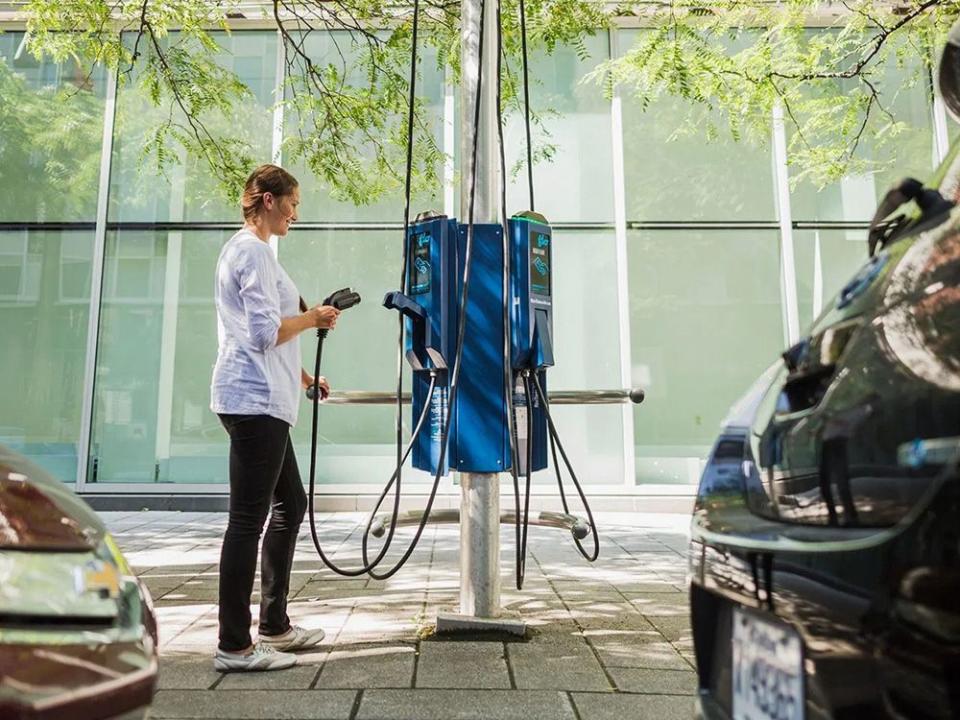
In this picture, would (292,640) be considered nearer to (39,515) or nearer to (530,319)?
(530,319)

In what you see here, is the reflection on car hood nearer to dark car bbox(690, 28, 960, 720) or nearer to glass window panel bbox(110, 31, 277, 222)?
dark car bbox(690, 28, 960, 720)

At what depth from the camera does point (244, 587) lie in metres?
2.85

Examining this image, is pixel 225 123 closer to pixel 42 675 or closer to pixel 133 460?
pixel 133 460

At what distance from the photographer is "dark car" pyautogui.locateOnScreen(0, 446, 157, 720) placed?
1.17m

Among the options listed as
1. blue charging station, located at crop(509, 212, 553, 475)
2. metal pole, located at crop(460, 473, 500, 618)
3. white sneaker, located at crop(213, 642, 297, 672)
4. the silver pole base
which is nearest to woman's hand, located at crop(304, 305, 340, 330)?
blue charging station, located at crop(509, 212, 553, 475)

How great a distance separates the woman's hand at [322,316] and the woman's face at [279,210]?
386 millimetres

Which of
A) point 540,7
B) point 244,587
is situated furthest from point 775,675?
point 540,7

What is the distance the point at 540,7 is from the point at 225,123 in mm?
5225

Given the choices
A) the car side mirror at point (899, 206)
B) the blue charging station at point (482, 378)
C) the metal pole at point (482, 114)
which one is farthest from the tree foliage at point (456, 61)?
the car side mirror at point (899, 206)

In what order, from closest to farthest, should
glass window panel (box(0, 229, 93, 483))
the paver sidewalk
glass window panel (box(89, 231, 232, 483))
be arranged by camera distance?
the paver sidewalk < glass window panel (box(89, 231, 232, 483)) < glass window panel (box(0, 229, 93, 483))

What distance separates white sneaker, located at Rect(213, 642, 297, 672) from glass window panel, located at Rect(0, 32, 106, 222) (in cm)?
802

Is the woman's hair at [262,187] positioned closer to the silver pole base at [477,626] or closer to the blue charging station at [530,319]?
the blue charging station at [530,319]

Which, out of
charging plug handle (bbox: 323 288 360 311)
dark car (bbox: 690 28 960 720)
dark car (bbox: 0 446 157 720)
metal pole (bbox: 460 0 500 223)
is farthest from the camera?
metal pole (bbox: 460 0 500 223)

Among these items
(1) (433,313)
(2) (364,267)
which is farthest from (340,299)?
(2) (364,267)
